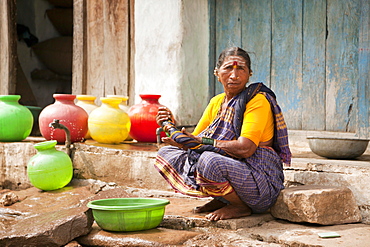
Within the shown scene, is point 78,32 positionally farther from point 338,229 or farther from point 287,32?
point 338,229

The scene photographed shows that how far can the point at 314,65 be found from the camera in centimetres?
488

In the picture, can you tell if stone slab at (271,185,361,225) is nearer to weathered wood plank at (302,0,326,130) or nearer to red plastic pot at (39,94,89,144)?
weathered wood plank at (302,0,326,130)

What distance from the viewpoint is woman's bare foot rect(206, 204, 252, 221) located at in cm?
322

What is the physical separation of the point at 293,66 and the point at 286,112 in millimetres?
484

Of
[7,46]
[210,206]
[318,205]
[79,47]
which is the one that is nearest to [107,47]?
[79,47]

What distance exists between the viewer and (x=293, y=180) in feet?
12.1

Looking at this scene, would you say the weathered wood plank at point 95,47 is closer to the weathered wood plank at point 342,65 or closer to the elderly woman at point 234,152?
the weathered wood plank at point 342,65

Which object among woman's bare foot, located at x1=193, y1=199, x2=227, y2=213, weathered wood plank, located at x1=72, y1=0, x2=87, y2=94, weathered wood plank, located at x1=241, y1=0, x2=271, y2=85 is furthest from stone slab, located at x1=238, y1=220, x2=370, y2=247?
weathered wood plank, located at x1=72, y1=0, x2=87, y2=94

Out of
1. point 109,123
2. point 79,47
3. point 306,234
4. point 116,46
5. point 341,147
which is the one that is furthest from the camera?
point 79,47

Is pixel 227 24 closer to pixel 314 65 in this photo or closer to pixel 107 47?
pixel 314 65

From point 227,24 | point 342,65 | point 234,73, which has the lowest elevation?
point 234,73

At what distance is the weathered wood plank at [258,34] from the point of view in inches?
204

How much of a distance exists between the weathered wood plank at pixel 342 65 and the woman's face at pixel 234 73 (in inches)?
69.1

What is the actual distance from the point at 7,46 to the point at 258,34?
150 inches
